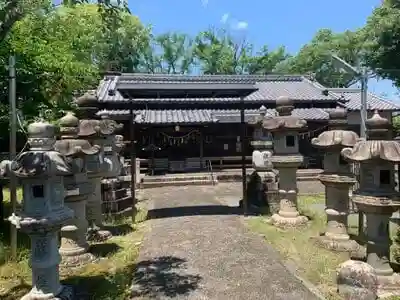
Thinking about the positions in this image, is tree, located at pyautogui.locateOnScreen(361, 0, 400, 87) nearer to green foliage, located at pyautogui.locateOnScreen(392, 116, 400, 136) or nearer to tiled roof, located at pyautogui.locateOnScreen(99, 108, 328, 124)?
green foliage, located at pyautogui.locateOnScreen(392, 116, 400, 136)

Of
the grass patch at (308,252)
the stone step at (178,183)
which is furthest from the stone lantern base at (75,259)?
the stone step at (178,183)

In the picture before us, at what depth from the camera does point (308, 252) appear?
310 inches

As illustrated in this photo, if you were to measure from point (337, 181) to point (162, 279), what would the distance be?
441 centimetres

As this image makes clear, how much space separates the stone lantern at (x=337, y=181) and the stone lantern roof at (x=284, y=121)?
5.14ft

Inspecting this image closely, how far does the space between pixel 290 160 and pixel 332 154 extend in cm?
154

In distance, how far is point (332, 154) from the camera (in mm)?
8594

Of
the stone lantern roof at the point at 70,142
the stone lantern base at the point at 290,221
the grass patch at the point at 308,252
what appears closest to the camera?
the grass patch at the point at 308,252

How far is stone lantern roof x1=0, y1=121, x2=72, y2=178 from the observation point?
5074 mm

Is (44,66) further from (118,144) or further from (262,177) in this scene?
(262,177)

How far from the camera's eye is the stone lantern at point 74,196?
7086 millimetres

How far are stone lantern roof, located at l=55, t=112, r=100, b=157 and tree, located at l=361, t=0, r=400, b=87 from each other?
66.9ft

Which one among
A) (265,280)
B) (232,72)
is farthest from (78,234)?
(232,72)

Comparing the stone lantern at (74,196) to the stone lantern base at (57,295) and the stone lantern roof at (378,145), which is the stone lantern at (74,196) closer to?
the stone lantern base at (57,295)

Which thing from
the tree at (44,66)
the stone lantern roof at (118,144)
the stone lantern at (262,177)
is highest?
the tree at (44,66)
